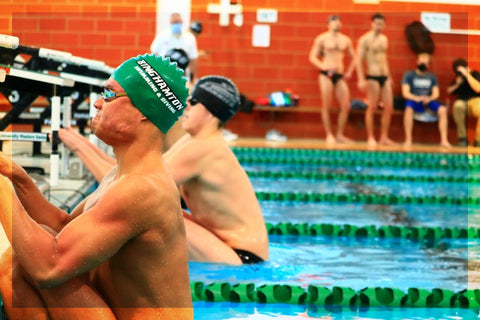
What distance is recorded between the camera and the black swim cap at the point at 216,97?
496 centimetres

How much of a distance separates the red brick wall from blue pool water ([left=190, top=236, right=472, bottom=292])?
34.5 ft

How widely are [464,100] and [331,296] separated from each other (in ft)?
41.1

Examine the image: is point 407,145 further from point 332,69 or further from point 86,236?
point 86,236

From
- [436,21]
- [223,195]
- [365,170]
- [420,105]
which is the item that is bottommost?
[365,170]

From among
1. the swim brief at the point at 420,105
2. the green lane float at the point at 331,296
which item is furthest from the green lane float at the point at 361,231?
the swim brief at the point at 420,105

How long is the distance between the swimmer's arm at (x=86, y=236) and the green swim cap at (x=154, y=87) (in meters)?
0.21

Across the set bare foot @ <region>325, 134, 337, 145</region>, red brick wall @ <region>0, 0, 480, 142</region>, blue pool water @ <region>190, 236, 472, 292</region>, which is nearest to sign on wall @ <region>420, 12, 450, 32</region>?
red brick wall @ <region>0, 0, 480, 142</region>

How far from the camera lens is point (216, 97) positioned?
4961mm

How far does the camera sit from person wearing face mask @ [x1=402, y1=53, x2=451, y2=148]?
1598cm

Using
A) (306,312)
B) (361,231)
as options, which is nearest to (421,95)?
(361,231)

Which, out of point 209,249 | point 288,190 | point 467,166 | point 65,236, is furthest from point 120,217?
point 467,166

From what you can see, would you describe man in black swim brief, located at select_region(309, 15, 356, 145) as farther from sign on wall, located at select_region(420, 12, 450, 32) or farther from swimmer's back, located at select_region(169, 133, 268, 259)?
swimmer's back, located at select_region(169, 133, 268, 259)

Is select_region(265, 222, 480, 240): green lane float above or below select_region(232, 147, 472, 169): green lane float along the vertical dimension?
above

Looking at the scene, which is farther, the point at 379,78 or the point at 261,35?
the point at 261,35
